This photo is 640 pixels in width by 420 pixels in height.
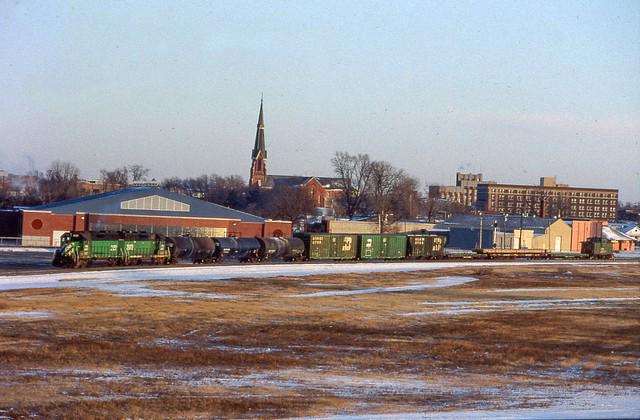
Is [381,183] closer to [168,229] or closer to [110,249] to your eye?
[168,229]

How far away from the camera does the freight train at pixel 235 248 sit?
59875mm

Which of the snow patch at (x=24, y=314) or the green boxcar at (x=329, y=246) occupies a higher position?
the green boxcar at (x=329, y=246)

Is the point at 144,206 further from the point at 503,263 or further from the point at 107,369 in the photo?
the point at 107,369

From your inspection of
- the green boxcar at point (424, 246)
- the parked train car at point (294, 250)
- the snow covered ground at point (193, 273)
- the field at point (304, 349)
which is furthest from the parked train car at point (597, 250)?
the field at point (304, 349)

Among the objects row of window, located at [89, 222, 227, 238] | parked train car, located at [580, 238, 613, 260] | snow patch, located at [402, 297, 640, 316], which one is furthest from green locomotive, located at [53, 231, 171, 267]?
parked train car, located at [580, 238, 613, 260]

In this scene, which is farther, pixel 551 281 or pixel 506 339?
pixel 551 281

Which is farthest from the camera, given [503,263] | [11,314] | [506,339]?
[503,263]

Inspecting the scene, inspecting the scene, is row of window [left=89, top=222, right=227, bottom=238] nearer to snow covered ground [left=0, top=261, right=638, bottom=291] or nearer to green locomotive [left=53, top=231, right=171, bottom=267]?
green locomotive [left=53, top=231, right=171, bottom=267]

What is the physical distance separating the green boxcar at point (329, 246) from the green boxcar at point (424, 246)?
8.25 meters

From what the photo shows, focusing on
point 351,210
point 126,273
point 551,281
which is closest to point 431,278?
point 551,281

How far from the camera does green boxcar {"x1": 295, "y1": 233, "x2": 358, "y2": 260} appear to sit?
7825 centimetres

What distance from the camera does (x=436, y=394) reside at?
68.6 feet

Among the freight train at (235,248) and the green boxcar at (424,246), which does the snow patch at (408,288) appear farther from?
the green boxcar at (424,246)

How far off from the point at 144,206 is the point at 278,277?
42436 millimetres
